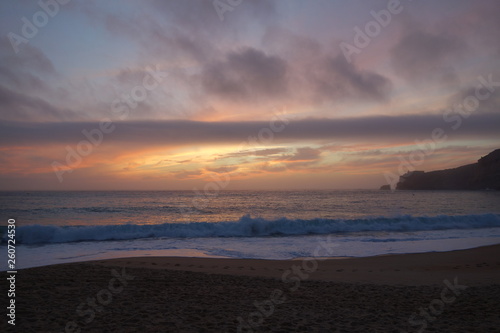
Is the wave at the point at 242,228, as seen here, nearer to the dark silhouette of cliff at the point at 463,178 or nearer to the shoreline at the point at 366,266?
the shoreline at the point at 366,266

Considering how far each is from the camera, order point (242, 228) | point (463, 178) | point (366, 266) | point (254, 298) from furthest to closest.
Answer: point (463, 178)
point (242, 228)
point (366, 266)
point (254, 298)

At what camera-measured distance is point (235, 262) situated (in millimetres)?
12680

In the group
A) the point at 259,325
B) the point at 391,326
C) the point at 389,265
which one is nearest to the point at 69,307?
the point at 259,325

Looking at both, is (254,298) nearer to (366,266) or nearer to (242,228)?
(366,266)

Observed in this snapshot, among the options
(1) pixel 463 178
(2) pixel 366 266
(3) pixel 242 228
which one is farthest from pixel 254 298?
(1) pixel 463 178

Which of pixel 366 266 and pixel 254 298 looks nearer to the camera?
pixel 254 298

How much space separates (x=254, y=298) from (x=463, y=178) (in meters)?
143

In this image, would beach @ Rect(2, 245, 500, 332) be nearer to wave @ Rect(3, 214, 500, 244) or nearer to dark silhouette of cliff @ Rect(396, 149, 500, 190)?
wave @ Rect(3, 214, 500, 244)

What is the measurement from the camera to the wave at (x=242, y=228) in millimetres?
19953

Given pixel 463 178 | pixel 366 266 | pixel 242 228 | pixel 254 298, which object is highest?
pixel 463 178

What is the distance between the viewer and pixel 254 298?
742cm

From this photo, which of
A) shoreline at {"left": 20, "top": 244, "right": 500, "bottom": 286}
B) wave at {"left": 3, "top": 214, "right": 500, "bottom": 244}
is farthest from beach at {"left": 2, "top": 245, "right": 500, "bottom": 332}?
wave at {"left": 3, "top": 214, "right": 500, "bottom": 244}

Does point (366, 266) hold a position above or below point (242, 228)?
below

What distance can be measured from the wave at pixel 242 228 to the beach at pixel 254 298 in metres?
10.5
